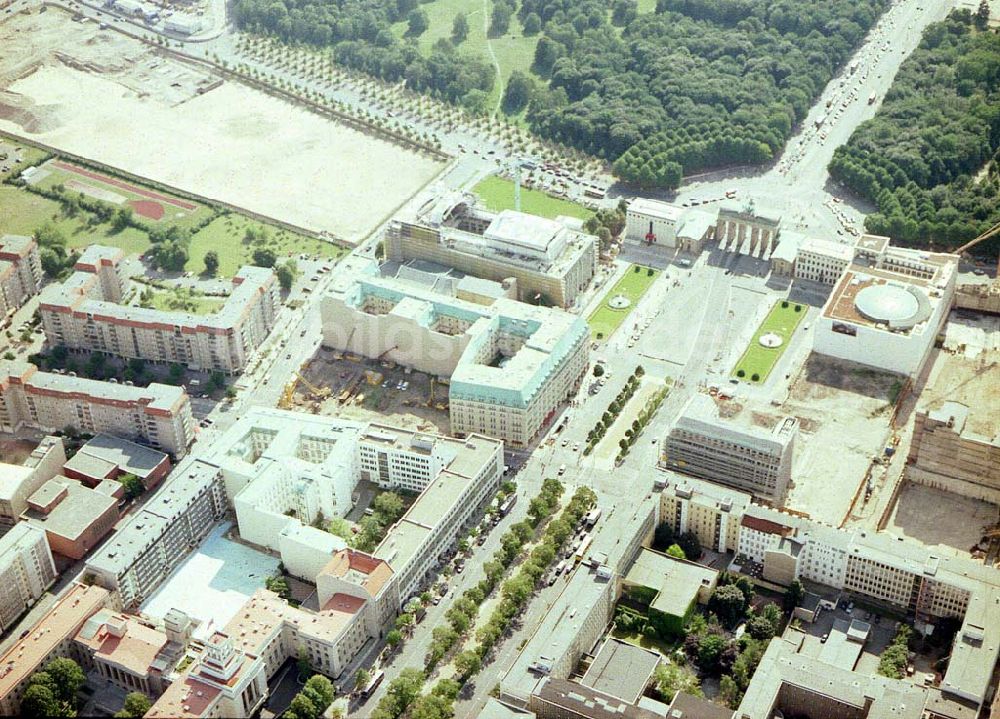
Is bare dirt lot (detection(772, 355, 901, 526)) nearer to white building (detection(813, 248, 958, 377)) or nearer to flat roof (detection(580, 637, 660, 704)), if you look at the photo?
white building (detection(813, 248, 958, 377))

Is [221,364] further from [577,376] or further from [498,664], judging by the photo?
[498,664]

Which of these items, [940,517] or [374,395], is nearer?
[940,517]

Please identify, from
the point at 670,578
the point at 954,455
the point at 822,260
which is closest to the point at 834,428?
the point at 954,455

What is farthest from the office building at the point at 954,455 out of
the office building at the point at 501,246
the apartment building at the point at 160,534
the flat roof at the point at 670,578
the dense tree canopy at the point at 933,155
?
the apartment building at the point at 160,534

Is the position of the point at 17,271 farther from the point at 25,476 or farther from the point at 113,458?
the point at 25,476

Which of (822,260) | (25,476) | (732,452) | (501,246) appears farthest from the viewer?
(822,260)

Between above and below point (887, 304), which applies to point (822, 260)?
below

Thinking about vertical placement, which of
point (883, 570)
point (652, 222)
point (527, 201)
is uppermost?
point (652, 222)

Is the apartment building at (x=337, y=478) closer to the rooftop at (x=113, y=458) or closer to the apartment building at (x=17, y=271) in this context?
the rooftop at (x=113, y=458)
